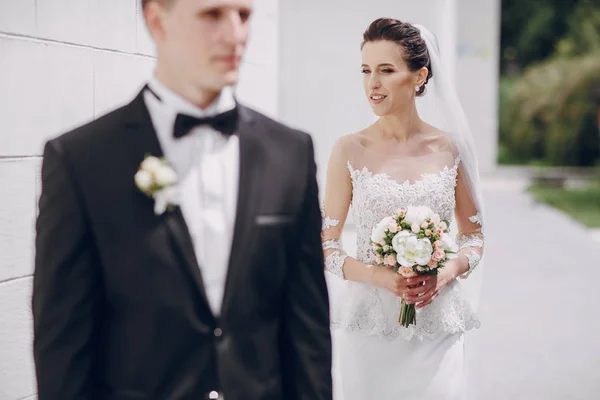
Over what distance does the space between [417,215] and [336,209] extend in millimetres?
456

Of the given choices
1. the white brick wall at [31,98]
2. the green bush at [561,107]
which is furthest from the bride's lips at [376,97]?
the green bush at [561,107]

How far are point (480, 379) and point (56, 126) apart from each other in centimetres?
418

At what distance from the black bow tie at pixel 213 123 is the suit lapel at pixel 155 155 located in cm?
7

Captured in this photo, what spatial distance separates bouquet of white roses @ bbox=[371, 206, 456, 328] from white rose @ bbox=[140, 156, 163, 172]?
146 cm

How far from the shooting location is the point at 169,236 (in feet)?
5.77

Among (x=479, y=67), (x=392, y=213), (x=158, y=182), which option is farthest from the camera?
(x=479, y=67)

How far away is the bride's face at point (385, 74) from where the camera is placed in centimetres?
315

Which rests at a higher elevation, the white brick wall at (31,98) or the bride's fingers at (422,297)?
the white brick wall at (31,98)

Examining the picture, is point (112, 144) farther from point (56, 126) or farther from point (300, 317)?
point (56, 126)

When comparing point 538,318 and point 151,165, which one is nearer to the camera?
point 151,165

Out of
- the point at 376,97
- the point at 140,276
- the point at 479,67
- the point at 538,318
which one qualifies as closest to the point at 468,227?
the point at 376,97

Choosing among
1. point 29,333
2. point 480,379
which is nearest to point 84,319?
point 29,333

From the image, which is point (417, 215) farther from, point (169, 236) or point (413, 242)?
point (169, 236)

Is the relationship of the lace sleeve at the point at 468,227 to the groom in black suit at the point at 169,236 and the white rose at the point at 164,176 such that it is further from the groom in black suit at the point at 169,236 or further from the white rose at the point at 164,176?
the white rose at the point at 164,176
